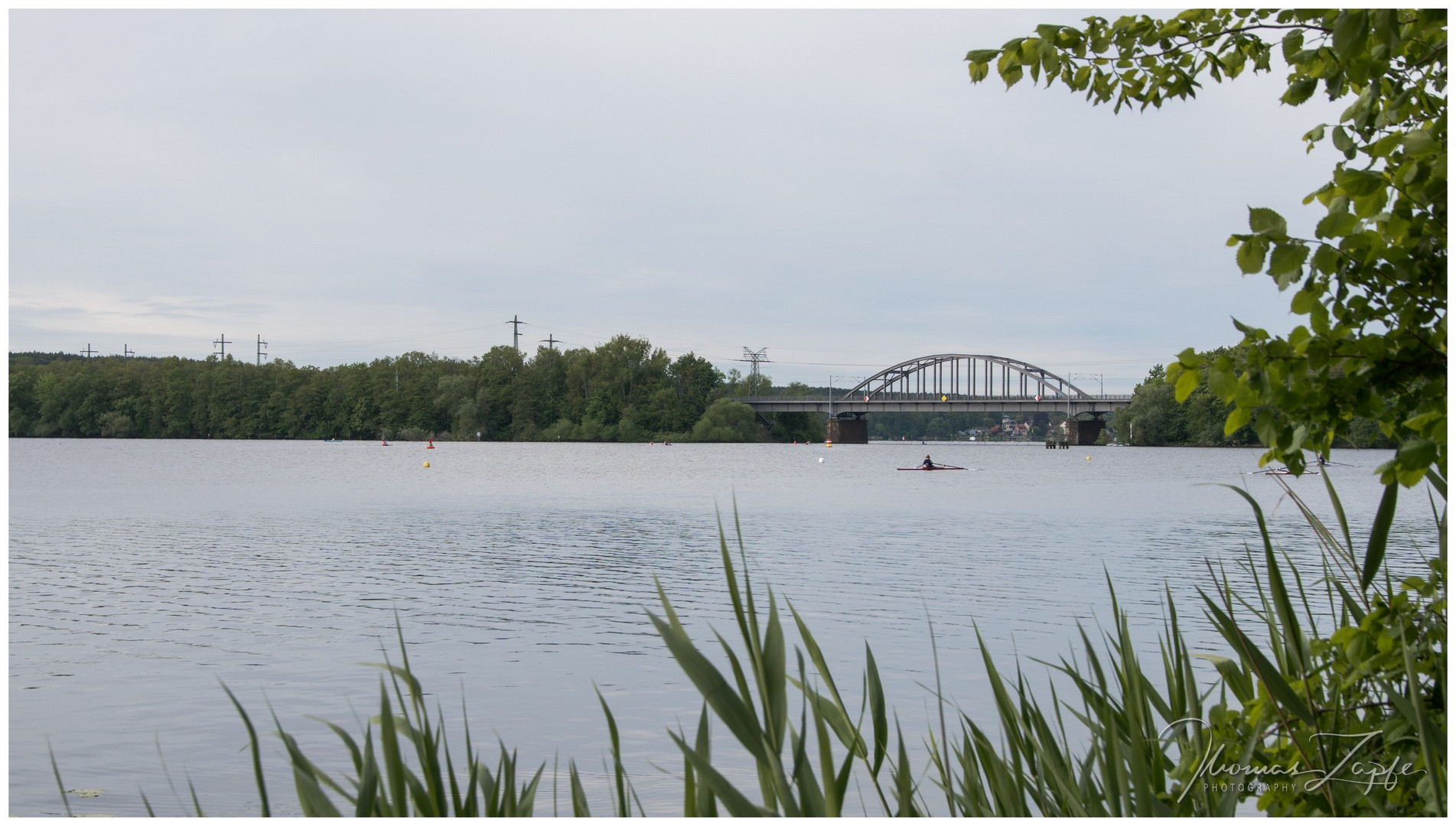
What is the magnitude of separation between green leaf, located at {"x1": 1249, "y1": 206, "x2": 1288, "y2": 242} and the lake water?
0.53m

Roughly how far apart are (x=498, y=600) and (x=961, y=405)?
10912cm

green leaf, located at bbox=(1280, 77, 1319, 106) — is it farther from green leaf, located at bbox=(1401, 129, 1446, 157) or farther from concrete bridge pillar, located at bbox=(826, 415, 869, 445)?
concrete bridge pillar, located at bbox=(826, 415, 869, 445)

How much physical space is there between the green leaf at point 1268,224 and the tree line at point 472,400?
129373mm

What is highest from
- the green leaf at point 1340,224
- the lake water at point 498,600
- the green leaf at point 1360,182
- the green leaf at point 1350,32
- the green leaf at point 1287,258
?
the green leaf at point 1350,32

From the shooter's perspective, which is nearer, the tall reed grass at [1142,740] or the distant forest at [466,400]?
the tall reed grass at [1142,740]

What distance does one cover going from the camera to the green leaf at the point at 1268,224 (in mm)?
2090

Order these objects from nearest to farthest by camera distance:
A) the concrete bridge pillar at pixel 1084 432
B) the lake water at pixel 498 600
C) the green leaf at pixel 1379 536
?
the green leaf at pixel 1379 536 < the lake water at pixel 498 600 < the concrete bridge pillar at pixel 1084 432

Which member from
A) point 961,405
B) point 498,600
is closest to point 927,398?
point 961,405

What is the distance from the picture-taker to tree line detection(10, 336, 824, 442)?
5177 inches

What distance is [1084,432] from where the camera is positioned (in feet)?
422

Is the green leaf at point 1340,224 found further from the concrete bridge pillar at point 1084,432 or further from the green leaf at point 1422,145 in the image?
the concrete bridge pillar at point 1084,432

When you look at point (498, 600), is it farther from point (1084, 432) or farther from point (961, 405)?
point (1084, 432)

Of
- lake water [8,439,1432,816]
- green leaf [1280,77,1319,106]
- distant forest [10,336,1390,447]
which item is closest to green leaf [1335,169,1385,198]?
lake water [8,439,1432,816]

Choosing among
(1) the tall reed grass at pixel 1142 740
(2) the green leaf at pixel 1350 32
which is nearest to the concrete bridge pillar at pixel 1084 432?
(1) the tall reed grass at pixel 1142 740
